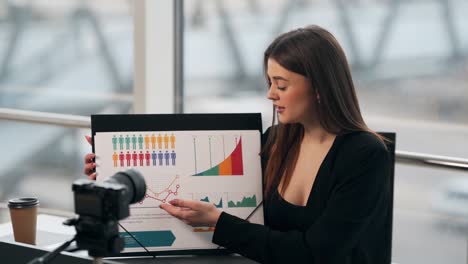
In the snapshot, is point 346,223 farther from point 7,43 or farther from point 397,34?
point 7,43

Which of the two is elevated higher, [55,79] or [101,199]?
[55,79]

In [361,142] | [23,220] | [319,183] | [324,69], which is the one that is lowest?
[23,220]

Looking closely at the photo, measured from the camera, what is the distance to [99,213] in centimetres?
121

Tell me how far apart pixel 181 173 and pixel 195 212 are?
12cm

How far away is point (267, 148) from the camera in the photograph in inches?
77.8

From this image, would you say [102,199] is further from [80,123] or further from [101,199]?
[80,123]

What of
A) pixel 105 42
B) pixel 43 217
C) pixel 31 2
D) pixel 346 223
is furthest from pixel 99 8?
pixel 346 223

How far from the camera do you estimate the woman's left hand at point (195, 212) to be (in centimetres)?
184

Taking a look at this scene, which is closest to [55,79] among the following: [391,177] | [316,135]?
[316,135]

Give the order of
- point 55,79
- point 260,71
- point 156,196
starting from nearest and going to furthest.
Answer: point 156,196 < point 260,71 < point 55,79

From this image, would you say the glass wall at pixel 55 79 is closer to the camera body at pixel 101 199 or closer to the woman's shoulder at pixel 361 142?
the woman's shoulder at pixel 361 142

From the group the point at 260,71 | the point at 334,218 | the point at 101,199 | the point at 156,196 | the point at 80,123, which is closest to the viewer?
the point at 101,199

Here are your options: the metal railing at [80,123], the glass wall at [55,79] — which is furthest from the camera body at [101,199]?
the glass wall at [55,79]

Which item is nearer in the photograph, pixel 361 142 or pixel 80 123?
pixel 361 142
